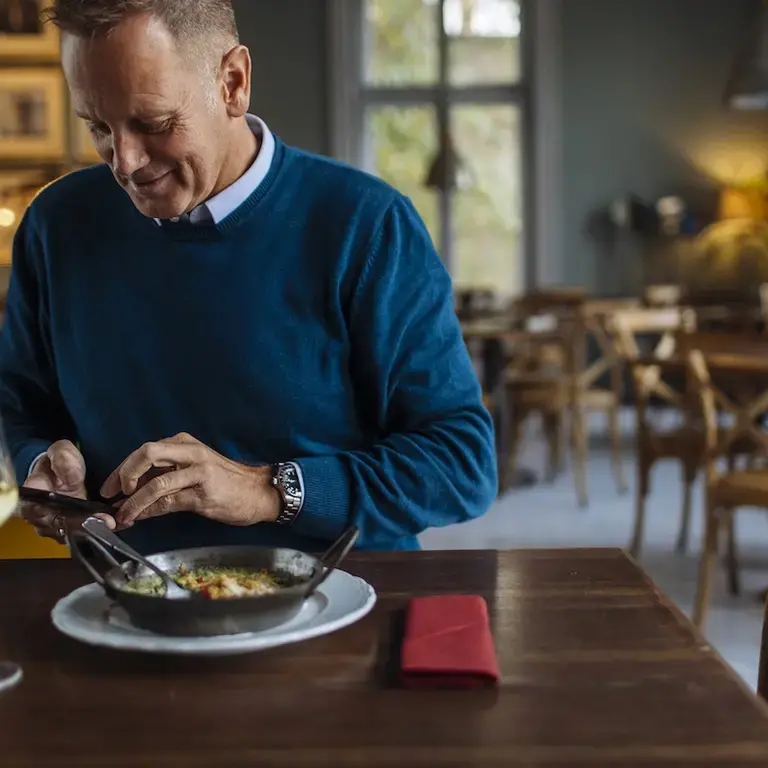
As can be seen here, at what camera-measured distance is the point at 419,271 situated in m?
1.38

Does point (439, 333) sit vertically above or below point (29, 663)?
above

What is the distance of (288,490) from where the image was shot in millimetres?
1181

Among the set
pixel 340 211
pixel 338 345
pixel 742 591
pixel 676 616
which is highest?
pixel 340 211

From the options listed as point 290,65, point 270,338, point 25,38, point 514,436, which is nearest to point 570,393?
point 514,436

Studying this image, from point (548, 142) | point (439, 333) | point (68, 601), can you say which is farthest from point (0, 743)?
point (548, 142)

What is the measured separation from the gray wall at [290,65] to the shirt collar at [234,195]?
6782 mm

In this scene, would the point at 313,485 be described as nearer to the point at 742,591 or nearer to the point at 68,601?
the point at 68,601

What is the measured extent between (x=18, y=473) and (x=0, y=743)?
→ 685 mm

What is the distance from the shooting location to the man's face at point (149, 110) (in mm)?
1153

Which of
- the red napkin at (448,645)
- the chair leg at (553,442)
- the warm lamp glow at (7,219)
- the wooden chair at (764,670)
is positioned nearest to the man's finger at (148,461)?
the red napkin at (448,645)

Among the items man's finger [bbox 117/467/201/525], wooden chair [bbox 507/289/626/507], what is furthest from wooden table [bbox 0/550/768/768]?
wooden chair [bbox 507/289/626/507]

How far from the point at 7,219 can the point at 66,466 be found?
3.91 meters

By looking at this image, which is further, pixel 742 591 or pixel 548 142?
pixel 548 142

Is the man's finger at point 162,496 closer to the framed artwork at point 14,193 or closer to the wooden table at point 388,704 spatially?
the wooden table at point 388,704
